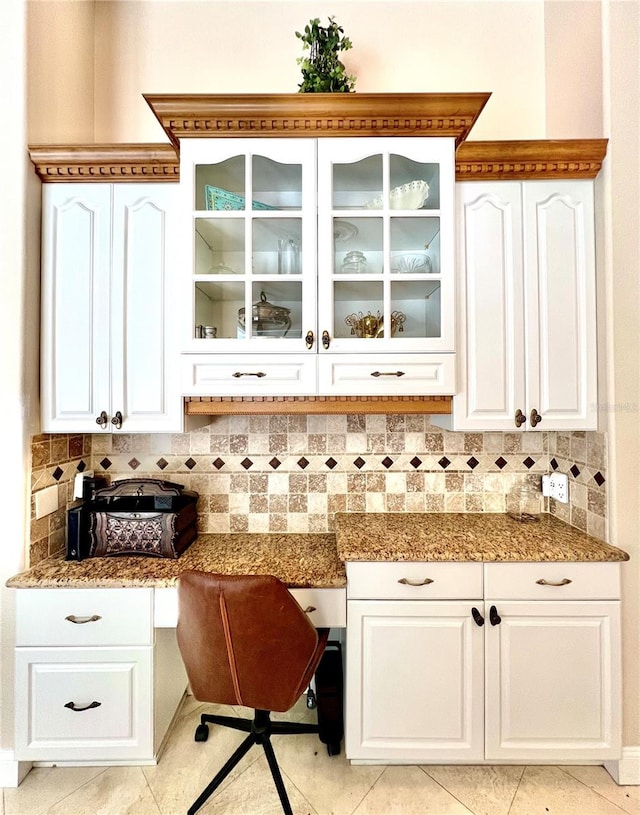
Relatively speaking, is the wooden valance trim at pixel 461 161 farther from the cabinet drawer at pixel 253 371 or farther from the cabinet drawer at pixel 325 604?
the cabinet drawer at pixel 325 604

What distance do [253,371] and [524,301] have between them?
1145 mm

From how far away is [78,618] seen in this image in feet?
5.08

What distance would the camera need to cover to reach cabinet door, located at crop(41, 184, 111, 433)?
169 centimetres

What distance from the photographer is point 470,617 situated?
5.10ft

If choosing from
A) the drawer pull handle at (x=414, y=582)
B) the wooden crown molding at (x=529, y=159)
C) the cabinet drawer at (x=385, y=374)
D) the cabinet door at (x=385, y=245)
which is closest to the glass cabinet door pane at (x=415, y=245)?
the cabinet door at (x=385, y=245)

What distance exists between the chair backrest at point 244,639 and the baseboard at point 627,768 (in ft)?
4.11

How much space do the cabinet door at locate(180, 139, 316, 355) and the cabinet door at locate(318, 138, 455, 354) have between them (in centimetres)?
7

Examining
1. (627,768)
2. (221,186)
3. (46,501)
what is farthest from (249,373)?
(627,768)

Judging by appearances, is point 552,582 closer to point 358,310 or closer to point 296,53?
point 358,310

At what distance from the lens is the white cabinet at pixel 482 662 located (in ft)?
5.07

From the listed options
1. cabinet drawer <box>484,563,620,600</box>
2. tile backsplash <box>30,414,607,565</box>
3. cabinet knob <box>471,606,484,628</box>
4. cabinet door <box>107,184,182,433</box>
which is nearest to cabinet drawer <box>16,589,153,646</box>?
tile backsplash <box>30,414,607,565</box>

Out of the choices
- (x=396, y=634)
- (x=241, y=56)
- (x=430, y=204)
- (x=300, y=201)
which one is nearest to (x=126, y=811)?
(x=396, y=634)

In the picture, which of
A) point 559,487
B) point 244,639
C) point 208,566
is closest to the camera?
point 244,639

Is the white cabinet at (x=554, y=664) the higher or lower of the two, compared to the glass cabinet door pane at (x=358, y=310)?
lower
